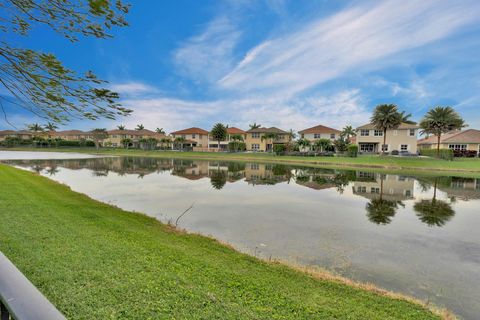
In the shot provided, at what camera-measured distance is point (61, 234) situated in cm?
754

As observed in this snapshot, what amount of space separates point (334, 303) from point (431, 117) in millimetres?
66757

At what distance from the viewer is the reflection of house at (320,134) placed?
80.2 meters

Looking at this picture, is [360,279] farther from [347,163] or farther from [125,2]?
[347,163]

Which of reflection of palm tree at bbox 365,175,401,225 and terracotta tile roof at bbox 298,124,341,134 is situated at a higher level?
terracotta tile roof at bbox 298,124,341,134

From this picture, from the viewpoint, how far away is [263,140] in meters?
87.9

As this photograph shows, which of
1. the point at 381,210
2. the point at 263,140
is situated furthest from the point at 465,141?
the point at 381,210

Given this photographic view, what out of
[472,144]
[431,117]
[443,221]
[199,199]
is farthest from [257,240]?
[472,144]

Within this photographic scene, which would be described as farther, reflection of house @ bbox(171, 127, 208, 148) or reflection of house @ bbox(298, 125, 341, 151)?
reflection of house @ bbox(171, 127, 208, 148)

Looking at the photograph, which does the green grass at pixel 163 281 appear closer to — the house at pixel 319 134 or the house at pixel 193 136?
the house at pixel 319 134

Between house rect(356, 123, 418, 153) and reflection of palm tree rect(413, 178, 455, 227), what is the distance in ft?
176

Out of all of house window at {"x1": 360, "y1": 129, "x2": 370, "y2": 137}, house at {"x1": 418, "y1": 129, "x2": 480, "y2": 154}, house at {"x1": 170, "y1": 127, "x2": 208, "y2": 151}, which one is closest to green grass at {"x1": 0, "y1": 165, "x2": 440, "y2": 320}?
house window at {"x1": 360, "y1": 129, "x2": 370, "y2": 137}

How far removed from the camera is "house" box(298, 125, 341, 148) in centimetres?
8025

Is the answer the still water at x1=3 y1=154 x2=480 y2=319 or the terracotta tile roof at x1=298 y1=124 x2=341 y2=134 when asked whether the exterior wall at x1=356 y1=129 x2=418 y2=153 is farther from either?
the still water at x1=3 y1=154 x2=480 y2=319

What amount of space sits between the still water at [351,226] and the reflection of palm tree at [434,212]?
54 mm
